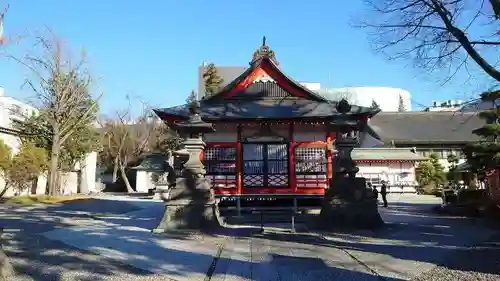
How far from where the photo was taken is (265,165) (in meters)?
19.6

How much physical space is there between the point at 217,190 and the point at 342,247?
9780 mm

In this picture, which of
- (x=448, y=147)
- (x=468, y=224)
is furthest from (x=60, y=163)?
(x=448, y=147)

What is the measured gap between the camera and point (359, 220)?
1344cm

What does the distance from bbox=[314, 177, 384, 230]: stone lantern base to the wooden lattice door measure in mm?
5479

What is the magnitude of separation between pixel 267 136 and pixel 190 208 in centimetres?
722

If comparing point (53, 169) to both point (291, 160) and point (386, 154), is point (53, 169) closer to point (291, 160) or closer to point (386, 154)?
point (291, 160)

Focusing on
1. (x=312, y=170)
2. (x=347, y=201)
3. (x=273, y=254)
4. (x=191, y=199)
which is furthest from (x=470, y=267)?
(x=312, y=170)

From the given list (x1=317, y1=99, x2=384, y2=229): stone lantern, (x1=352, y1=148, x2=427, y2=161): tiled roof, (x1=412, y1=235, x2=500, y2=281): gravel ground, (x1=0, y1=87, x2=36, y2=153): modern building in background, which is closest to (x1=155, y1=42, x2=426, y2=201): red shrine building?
(x1=317, y1=99, x2=384, y2=229): stone lantern

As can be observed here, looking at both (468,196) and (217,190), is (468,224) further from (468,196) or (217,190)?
(217,190)

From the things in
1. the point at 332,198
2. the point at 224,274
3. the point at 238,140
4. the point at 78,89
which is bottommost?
the point at 224,274

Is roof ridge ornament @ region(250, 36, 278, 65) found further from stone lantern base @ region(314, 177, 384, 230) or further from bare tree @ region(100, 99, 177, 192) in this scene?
bare tree @ region(100, 99, 177, 192)

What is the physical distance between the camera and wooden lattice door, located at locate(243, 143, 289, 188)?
19422 mm

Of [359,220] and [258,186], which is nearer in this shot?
[359,220]

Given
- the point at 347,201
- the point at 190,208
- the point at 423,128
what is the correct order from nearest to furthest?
the point at 190,208 → the point at 347,201 → the point at 423,128
